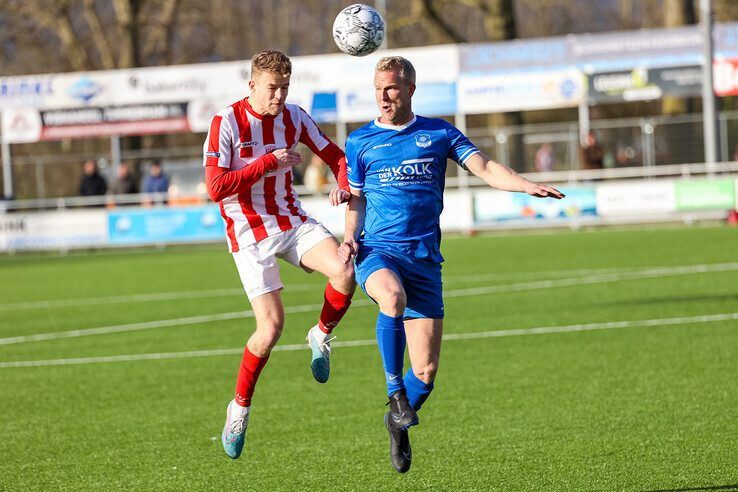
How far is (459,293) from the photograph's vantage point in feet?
56.8

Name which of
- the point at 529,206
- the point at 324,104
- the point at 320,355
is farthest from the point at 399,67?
the point at 324,104

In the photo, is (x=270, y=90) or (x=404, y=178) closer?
(x=404, y=178)

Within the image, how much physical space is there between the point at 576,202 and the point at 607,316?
1405 centimetres

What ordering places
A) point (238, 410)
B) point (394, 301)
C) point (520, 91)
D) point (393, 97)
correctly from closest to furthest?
point (394, 301) < point (393, 97) < point (238, 410) < point (520, 91)

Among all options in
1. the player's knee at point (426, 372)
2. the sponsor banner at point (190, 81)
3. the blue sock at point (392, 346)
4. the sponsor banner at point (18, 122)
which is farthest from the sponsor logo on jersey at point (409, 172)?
the sponsor banner at point (18, 122)

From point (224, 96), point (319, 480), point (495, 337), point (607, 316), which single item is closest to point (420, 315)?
point (319, 480)

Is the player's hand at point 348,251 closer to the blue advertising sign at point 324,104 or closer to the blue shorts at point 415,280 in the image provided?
the blue shorts at point 415,280

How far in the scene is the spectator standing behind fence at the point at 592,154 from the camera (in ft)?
94.5

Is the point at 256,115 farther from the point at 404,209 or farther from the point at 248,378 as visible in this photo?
the point at 248,378

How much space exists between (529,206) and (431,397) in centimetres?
1836

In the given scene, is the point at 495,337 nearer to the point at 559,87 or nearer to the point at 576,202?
the point at 576,202

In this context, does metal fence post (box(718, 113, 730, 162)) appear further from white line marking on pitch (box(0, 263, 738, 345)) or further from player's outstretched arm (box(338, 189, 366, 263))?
player's outstretched arm (box(338, 189, 366, 263))

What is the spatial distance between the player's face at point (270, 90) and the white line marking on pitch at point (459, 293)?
7.78 metres

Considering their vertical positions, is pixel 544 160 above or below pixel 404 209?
above
